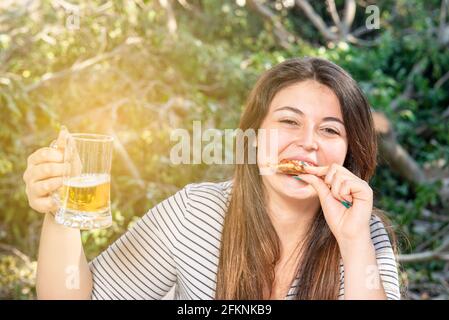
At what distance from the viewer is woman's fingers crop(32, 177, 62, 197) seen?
1.09 meters

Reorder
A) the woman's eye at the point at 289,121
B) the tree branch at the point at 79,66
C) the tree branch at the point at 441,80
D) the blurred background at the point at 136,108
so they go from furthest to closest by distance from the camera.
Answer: the tree branch at the point at 441,80 < the tree branch at the point at 79,66 < the blurred background at the point at 136,108 < the woman's eye at the point at 289,121

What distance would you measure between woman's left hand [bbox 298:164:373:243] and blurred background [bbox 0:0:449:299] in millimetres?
1559

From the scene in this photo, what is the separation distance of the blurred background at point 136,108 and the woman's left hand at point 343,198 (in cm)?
156

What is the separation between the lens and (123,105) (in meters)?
3.65

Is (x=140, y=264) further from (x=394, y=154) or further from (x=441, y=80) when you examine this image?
(x=441, y=80)

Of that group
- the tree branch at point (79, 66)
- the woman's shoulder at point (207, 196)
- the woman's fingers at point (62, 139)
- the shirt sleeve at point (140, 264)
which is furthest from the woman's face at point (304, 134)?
the tree branch at point (79, 66)

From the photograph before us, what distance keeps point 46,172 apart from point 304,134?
0.60 metres

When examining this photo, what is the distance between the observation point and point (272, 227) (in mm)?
1485

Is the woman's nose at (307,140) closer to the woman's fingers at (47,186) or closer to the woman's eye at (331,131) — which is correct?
the woman's eye at (331,131)

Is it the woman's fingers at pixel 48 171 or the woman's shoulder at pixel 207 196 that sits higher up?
the woman's shoulder at pixel 207 196

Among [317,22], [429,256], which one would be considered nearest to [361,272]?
[429,256]

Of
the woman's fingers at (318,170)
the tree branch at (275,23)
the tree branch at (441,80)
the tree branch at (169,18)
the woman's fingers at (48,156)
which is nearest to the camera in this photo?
the woman's fingers at (48,156)

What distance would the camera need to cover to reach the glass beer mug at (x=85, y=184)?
3.68 feet

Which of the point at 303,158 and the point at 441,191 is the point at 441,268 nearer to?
the point at 441,191
